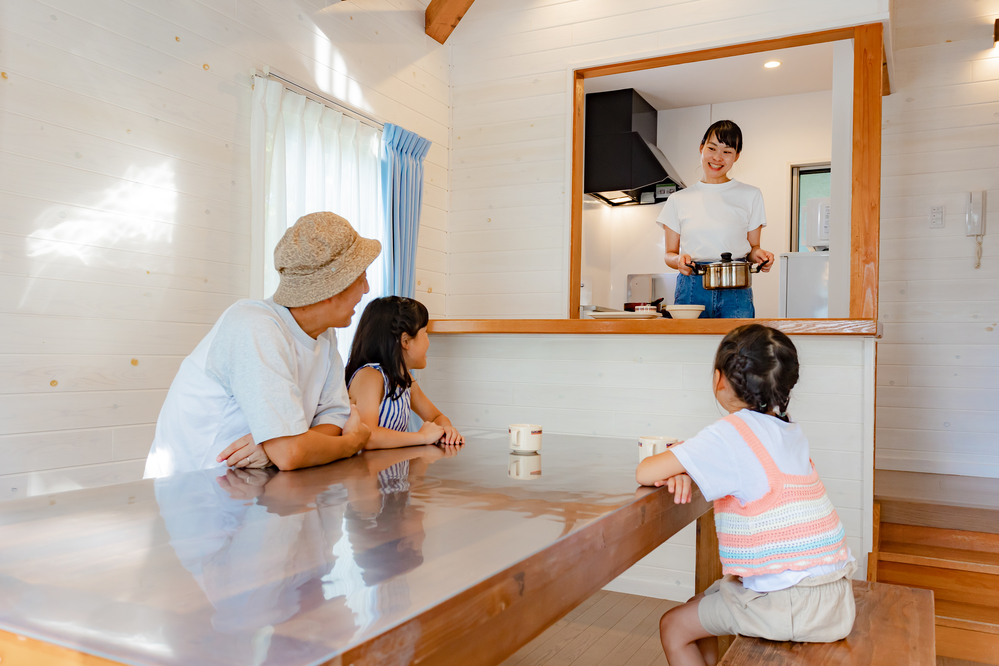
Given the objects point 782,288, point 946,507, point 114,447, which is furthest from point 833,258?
point 114,447

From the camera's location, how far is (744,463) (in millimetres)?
1390

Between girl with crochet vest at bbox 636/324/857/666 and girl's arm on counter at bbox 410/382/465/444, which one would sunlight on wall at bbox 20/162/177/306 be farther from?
girl with crochet vest at bbox 636/324/857/666

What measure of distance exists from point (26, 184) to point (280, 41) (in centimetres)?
132

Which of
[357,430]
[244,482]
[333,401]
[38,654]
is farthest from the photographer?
[333,401]

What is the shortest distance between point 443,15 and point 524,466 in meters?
3.31

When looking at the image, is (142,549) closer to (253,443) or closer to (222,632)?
(222,632)

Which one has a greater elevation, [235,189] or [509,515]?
[235,189]

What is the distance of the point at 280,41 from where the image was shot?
9.84 feet

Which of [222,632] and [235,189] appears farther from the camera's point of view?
[235,189]

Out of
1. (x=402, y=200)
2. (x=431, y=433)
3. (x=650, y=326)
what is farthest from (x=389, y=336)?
(x=402, y=200)

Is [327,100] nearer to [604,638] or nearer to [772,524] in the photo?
[604,638]

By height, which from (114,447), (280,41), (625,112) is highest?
(625,112)

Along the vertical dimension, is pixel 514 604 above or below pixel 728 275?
below

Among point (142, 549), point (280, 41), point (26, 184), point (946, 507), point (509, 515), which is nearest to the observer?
point (142, 549)
